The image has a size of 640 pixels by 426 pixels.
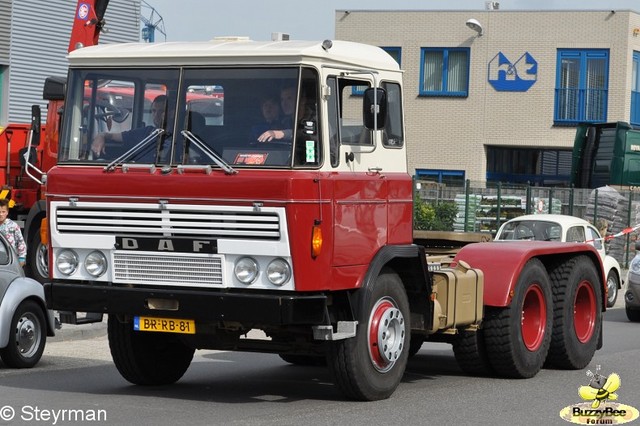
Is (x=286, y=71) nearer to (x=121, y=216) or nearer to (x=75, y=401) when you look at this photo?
(x=121, y=216)

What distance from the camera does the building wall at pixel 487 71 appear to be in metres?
42.8

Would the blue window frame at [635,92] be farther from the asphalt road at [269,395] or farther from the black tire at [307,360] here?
the black tire at [307,360]

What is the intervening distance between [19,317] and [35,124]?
353 inches

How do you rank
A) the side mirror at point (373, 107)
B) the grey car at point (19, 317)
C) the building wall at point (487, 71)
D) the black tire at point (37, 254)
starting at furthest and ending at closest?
1. the building wall at point (487, 71)
2. the black tire at point (37, 254)
3. the grey car at point (19, 317)
4. the side mirror at point (373, 107)

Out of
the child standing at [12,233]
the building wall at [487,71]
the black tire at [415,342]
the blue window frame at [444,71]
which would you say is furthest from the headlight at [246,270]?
the blue window frame at [444,71]

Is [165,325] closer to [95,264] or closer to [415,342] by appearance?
[95,264]

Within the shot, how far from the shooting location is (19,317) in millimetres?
12719

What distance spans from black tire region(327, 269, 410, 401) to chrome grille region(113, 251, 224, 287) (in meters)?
1.15

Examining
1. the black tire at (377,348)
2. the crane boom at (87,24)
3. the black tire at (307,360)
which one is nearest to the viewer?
the black tire at (377,348)

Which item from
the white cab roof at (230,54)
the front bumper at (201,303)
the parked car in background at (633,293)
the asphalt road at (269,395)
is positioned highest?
the white cab roof at (230,54)

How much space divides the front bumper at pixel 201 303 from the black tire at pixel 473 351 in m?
2.80

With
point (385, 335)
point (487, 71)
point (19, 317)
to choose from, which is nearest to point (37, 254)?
point (19, 317)

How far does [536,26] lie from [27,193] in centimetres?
2515

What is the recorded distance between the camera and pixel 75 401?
10391 mm
